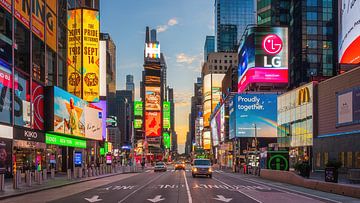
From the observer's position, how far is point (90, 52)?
71.0 meters

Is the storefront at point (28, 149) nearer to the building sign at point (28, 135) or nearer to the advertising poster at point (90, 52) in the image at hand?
the building sign at point (28, 135)

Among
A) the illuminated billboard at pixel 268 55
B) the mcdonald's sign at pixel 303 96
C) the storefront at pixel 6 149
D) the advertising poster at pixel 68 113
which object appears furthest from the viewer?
the illuminated billboard at pixel 268 55

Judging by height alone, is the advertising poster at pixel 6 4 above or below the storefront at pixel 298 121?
above

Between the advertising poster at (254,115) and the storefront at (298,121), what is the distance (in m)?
30.6

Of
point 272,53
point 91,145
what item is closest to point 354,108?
point 91,145

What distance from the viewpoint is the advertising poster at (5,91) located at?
41.4m

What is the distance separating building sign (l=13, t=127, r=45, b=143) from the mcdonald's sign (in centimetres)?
3424

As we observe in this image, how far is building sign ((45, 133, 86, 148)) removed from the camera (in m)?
56.1

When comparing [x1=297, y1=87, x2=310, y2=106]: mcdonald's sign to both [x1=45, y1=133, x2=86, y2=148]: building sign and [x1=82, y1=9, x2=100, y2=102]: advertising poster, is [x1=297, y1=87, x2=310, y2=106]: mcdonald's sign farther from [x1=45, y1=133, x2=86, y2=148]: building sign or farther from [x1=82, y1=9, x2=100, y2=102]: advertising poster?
[x1=45, y1=133, x2=86, y2=148]: building sign

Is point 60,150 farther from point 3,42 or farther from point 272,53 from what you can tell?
point 272,53

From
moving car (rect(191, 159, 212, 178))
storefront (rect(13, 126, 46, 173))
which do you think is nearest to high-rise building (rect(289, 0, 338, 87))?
moving car (rect(191, 159, 212, 178))

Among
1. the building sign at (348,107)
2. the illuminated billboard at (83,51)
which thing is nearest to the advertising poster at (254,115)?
the illuminated billboard at (83,51)

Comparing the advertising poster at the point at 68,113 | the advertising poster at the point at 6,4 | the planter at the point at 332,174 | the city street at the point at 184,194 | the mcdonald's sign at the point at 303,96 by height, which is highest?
the advertising poster at the point at 6,4

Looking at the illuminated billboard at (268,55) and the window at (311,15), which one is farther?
the window at (311,15)
